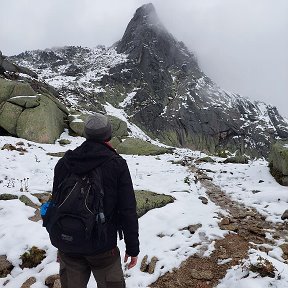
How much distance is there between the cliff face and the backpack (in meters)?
94.2

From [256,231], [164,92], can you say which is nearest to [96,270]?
[256,231]

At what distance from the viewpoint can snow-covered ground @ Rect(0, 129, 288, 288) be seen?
6.32 meters

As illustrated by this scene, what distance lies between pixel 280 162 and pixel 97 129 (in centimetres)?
1118

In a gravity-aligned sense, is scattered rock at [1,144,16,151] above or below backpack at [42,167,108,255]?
below

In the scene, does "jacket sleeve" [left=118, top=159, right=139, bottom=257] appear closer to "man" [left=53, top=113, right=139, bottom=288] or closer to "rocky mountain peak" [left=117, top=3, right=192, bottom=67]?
"man" [left=53, top=113, right=139, bottom=288]

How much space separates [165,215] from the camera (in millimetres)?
9297

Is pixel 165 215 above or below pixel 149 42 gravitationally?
below

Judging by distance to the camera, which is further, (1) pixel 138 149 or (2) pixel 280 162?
(1) pixel 138 149

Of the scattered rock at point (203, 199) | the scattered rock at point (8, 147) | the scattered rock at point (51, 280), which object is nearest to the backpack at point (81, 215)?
the scattered rock at point (51, 280)

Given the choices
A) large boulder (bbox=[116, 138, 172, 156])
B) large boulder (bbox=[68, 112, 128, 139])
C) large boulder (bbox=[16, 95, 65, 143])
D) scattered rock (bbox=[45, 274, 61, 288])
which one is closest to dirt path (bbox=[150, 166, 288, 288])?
scattered rock (bbox=[45, 274, 61, 288])

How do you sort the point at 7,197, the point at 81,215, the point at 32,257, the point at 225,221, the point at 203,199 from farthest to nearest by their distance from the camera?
the point at 203,199 → the point at 7,197 → the point at 225,221 → the point at 32,257 → the point at 81,215

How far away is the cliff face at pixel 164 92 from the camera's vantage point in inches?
4488

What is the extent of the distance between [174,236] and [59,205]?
4675 mm

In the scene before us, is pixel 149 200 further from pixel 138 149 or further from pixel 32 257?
pixel 138 149
